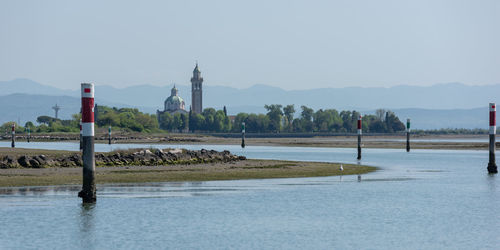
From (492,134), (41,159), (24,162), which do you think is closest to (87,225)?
(24,162)

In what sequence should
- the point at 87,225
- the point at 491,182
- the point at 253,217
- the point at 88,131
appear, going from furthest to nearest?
the point at 491,182, the point at 88,131, the point at 253,217, the point at 87,225

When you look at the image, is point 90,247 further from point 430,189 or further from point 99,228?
point 430,189

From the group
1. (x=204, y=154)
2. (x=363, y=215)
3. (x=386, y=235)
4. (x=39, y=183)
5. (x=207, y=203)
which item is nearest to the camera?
(x=386, y=235)

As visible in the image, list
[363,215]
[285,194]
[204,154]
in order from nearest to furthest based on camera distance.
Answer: [363,215], [285,194], [204,154]

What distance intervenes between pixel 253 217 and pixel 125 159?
2637 centimetres

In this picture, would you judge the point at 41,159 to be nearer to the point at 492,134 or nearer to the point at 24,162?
the point at 24,162

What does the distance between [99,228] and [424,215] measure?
38.8 ft

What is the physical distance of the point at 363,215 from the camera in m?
27.8

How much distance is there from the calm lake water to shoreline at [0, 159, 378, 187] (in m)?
2.47

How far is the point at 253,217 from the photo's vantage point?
27.0 m

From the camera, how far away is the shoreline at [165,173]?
3853 centimetres

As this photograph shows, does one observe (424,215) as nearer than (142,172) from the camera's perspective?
Yes

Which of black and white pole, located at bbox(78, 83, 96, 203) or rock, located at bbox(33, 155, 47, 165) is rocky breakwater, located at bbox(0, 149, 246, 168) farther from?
black and white pole, located at bbox(78, 83, 96, 203)

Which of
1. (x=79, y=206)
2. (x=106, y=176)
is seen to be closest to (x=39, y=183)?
(x=106, y=176)
